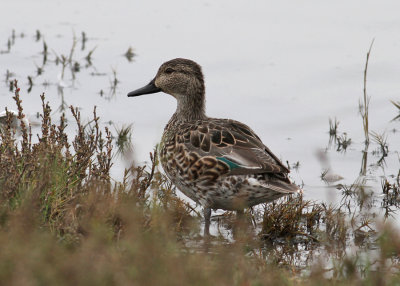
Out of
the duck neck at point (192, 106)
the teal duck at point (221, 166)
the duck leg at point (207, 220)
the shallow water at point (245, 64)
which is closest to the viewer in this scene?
the teal duck at point (221, 166)

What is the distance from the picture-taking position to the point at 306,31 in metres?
13.4

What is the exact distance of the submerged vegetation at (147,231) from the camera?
423cm

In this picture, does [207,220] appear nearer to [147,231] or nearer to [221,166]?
[221,166]

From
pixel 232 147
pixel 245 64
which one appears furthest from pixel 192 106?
pixel 245 64

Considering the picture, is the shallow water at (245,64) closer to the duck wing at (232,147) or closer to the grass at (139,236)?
the grass at (139,236)

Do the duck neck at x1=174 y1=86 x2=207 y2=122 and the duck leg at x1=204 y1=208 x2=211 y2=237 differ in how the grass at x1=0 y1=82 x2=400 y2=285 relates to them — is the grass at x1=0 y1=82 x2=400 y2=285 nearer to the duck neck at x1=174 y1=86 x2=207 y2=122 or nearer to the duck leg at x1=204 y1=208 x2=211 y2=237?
the duck leg at x1=204 y1=208 x2=211 y2=237

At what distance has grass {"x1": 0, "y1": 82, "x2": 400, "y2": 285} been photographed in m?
4.21

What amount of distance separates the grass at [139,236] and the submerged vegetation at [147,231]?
0.01 meters

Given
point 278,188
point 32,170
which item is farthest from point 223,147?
point 32,170

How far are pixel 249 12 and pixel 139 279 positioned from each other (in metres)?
10.3

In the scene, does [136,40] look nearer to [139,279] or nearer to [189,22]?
[189,22]

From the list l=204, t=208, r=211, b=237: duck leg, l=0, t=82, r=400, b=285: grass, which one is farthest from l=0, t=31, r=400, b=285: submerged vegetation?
l=204, t=208, r=211, b=237: duck leg

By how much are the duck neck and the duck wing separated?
673 millimetres

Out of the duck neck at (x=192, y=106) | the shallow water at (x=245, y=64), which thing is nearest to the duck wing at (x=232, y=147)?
the duck neck at (x=192, y=106)
